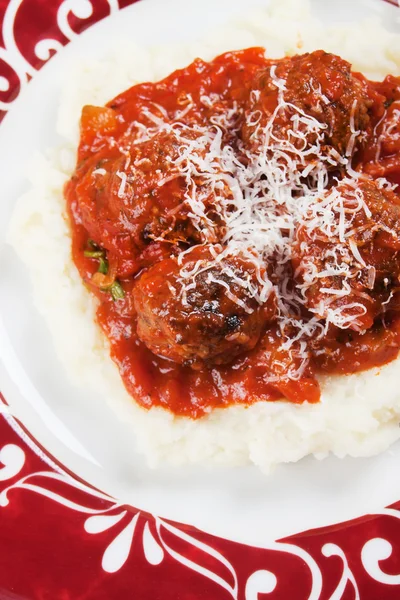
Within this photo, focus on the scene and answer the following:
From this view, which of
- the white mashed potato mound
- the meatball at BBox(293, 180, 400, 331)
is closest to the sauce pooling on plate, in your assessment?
the meatball at BBox(293, 180, 400, 331)

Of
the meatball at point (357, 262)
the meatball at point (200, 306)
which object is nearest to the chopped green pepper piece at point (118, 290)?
the meatball at point (200, 306)

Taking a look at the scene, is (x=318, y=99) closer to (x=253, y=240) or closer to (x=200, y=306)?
(x=253, y=240)

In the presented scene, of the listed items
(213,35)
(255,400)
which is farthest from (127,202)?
(213,35)

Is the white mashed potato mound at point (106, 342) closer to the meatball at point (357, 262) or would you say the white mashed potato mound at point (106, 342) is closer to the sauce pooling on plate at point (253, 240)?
the sauce pooling on plate at point (253, 240)

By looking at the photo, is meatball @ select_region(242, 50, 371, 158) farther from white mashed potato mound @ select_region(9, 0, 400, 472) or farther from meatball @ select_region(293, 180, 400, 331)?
white mashed potato mound @ select_region(9, 0, 400, 472)

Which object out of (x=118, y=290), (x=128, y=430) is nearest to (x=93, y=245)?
(x=118, y=290)
